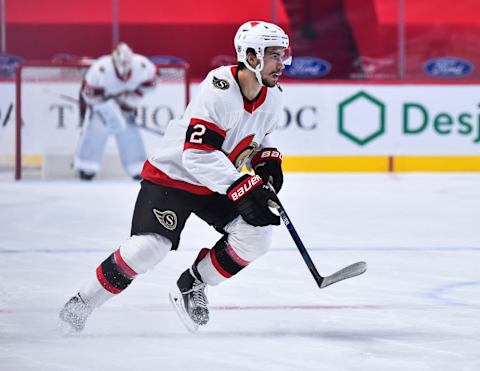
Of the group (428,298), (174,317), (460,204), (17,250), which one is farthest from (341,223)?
(174,317)

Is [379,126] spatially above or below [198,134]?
below

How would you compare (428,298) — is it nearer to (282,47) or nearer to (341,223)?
(282,47)

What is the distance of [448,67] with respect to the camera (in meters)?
8.03

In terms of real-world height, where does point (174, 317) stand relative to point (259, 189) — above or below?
below

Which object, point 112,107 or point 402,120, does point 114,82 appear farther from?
point 402,120

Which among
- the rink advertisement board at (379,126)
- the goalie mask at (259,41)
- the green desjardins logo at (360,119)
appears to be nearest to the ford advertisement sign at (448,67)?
the rink advertisement board at (379,126)

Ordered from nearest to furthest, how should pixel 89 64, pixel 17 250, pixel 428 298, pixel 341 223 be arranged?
pixel 428 298, pixel 17 250, pixel 341 223, pixel 89 64

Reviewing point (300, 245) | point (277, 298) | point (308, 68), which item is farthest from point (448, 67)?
point (300, 245)

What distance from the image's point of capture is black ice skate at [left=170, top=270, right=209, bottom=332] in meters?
2.89

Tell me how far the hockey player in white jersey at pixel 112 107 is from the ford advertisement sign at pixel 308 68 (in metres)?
1.08

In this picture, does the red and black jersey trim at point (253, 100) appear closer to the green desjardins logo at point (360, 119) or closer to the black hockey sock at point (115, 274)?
the black hockey sock at point (115, 274)

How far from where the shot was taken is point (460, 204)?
603 cm

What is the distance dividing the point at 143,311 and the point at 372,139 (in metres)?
4.79

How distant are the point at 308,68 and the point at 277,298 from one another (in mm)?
4764
